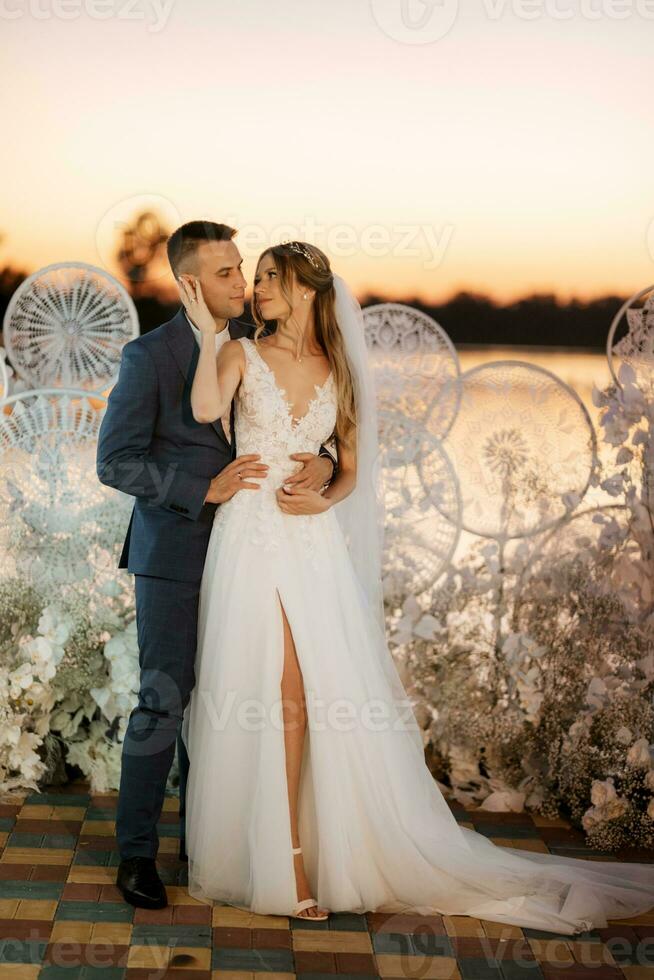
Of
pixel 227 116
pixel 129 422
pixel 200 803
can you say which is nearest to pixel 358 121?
pixel 227 116

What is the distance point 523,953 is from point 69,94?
2907mm

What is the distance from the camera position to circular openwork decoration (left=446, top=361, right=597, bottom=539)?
405cm

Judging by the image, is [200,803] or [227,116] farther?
[227,116]

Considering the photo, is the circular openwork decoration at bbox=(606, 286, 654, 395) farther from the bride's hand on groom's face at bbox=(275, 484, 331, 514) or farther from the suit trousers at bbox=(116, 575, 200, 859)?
the suit trousers at bbox=(116, 575, 200, 859)

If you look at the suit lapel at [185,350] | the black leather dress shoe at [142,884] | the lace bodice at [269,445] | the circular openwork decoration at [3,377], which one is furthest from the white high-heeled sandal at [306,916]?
the circular openwork decoration at [3,377]

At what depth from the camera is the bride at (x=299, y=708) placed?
9.73ft

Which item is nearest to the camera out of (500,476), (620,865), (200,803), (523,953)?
(523,953)

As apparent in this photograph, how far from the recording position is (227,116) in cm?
409

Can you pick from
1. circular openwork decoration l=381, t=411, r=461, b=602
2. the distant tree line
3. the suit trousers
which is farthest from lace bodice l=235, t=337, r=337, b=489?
the distant tree line

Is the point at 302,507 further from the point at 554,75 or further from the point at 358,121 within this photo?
the point at 554,75

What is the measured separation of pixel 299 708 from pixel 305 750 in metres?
0.14

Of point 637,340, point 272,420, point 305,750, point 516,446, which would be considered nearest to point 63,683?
point 305,750

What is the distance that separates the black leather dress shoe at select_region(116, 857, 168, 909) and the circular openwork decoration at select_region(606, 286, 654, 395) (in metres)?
1.95

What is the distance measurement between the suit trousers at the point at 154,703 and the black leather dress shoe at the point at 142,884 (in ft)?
0.09
